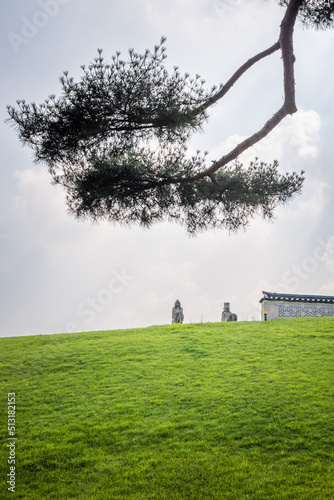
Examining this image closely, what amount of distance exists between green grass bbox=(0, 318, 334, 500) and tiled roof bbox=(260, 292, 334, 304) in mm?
6554

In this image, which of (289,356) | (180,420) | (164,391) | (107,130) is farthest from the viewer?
(289,356)

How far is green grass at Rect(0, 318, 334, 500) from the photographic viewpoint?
6.12 metres

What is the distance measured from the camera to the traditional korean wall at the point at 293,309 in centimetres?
2075

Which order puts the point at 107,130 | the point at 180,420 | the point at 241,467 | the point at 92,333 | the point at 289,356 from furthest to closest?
the point at 92,333 → the point at 289,356 → the point at 180,420 → the point at 107,130 → the point at 241,467

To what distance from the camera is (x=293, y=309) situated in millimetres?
21094

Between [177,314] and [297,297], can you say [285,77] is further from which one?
[297,297]

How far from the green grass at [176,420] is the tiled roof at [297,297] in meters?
6.55

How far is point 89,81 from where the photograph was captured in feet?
22.0

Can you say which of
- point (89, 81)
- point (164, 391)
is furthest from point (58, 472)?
point (89, 81)

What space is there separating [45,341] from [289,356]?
30.9ft

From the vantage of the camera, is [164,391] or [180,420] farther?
[164,391]

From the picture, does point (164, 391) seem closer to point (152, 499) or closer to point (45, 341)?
point (152, 499)

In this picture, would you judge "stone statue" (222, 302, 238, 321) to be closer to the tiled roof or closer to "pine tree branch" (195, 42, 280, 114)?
the tiled roof

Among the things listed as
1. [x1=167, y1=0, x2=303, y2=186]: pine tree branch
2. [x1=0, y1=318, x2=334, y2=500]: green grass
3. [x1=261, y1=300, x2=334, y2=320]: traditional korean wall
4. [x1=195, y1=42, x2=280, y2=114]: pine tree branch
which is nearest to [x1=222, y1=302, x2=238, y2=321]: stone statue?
[x1=261, y1=300, x2=334, y2=320]: traditional korean wall
